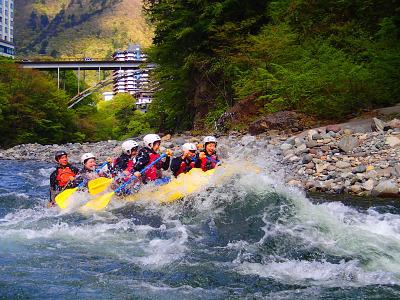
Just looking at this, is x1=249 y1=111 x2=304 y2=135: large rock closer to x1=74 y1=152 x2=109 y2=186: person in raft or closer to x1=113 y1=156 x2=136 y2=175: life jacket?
x1=113 y1=156 x2=136 y2=175: life jacket

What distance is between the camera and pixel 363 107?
15648 mm

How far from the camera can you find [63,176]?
34.0ft

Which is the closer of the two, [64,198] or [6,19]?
[64,198]

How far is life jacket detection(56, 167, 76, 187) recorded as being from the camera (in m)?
10.3

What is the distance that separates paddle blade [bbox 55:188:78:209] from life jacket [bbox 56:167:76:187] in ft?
1.82

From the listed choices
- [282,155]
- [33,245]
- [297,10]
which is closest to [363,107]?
[282,155]

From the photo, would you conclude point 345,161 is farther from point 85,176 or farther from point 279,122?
point 85,176

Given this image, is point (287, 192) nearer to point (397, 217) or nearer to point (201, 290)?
point (397, 217)

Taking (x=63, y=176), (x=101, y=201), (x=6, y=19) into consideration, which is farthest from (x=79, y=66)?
(x=6, y=19)

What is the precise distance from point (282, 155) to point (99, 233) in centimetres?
692

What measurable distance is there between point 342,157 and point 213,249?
633cm

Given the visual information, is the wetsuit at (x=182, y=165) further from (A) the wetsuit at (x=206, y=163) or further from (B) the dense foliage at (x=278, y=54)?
(B) the dense foliage at (x=278, y=54)

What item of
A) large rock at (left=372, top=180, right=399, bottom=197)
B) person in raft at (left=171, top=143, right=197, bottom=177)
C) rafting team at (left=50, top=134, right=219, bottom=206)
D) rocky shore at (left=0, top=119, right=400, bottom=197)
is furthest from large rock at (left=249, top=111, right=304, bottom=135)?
person in raft at (left=171, top=143, right=197, bottom=177)

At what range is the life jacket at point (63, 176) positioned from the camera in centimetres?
1031
